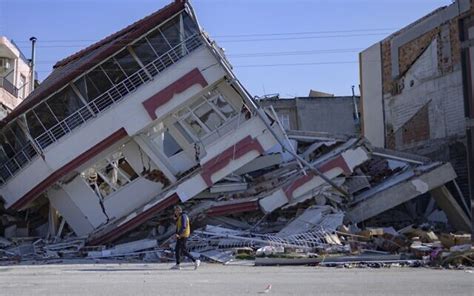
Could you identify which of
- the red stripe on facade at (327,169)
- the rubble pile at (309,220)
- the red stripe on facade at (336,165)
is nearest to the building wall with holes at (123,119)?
the rubble pile at (309,220)

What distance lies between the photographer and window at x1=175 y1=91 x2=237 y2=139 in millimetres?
21078

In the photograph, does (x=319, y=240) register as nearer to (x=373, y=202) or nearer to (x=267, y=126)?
(x=373, y=202)

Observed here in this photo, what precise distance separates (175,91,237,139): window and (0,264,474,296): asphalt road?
336 inches

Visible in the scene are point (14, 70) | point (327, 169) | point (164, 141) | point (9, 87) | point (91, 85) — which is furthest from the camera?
point (14, 70)

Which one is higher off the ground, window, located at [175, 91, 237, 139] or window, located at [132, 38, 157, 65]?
window, located at [132, 38, 157, 65]

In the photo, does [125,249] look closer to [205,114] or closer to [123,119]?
[123,119]

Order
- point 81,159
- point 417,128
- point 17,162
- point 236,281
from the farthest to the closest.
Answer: point 417,128 < point 17,162 < point 81,159 < point 236,281

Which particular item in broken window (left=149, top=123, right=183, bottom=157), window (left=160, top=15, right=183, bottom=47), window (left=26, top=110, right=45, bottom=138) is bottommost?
broken window (left=149, top=123, right=183, bottom=157)

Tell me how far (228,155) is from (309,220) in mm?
3877

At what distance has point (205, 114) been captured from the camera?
2162cm

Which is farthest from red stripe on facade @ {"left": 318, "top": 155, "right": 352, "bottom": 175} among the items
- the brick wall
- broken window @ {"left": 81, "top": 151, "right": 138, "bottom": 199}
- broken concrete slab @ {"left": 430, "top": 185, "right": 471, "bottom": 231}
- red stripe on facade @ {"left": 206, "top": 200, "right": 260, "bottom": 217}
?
the brick wall

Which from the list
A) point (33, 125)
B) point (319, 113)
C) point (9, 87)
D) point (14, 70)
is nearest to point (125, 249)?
point (33, 125)

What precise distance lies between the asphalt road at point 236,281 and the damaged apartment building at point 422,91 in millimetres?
11124

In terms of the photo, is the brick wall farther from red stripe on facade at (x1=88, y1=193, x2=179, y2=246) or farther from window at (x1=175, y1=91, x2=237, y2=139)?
red stripe on facade at (x1=88, y1=193, x2=179, y2=246)
